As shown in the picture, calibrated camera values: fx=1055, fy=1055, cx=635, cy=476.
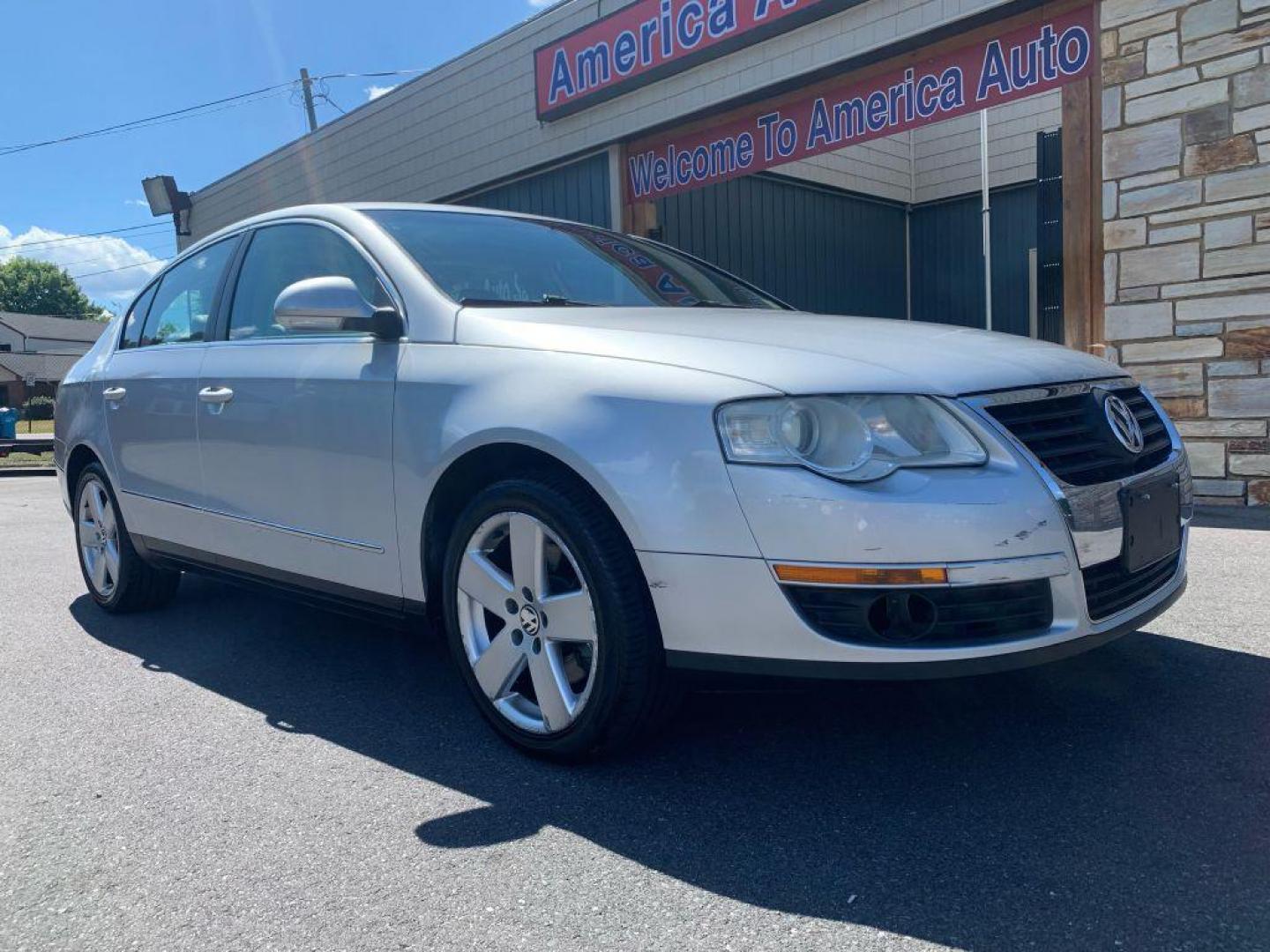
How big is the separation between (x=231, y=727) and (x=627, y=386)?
1.66 metres

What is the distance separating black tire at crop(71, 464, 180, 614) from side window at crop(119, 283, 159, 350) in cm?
57

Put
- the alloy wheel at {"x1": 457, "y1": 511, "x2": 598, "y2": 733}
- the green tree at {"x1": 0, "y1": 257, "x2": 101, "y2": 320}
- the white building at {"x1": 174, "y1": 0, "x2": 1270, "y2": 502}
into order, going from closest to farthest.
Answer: the alloy wheel at {"x1": 457, "y1": 511, "x2": 598, "y2": 733} → the white building at {"x1": 174, "y1": 0, "x2": 1270, "y2": 502} → the green tree at {"x1": 0, "y1": 257, "x2": 101, "y2": 320}

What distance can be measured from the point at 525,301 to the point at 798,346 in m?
1.04

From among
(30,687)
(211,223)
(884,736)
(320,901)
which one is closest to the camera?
(320,901)

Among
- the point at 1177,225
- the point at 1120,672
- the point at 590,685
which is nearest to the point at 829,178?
the point at 1177,225

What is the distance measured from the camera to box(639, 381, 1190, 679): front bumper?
224 cm

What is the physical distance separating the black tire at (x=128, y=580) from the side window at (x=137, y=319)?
568 mm

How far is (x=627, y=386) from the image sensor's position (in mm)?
2492

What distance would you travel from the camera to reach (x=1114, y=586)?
2504 mm

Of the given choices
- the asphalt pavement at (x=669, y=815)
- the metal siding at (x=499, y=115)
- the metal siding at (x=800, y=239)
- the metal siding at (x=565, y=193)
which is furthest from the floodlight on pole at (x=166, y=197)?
the asphalt pavement at (x=669, y=815)

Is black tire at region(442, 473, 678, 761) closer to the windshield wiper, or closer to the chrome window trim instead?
the windshield wiper

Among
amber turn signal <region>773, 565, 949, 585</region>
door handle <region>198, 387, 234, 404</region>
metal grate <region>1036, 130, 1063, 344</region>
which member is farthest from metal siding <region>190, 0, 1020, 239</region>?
amber turn signal <region>773, 565, 949, 585</region>

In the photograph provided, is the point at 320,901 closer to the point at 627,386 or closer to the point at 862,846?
the point at 862,846

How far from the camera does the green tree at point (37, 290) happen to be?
292 ft
